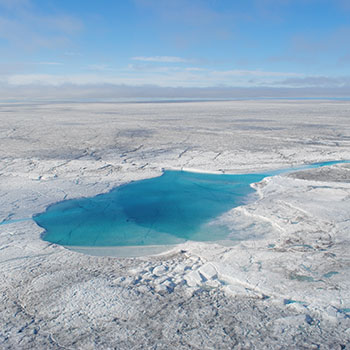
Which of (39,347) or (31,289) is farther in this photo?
(31,289)

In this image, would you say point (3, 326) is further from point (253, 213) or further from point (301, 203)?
point (301, 203)

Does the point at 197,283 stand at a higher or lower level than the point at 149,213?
higher

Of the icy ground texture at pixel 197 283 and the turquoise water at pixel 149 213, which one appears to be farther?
the turquoise water at pixel 149 213

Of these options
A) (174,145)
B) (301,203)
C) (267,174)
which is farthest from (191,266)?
(174,145)

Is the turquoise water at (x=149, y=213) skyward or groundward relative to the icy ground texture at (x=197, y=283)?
groundward

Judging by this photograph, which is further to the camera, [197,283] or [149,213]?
[149,213]

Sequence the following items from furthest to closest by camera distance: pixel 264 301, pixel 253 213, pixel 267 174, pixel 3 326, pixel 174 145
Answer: pixel 174 145, pixel 267 174, pixel 253 213, pixel 264 301, pixel 3 326

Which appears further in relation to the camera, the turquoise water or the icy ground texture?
the turquoise water

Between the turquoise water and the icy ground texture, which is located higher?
Answer: the icy ground texture
